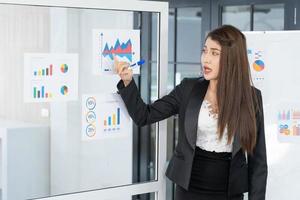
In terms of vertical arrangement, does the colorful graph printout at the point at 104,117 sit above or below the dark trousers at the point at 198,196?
above

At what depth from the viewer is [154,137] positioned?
2404 millimetres

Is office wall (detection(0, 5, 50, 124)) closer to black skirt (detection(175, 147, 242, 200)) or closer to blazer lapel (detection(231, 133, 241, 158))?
black skirt (detection(175, 147, 242, 200))

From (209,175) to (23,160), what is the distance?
80 cm

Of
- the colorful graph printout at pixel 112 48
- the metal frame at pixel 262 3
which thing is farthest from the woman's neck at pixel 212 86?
the metal frame at pixel 262 3

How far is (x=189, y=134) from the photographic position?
2.11 m

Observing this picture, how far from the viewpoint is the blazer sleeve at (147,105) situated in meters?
2.13

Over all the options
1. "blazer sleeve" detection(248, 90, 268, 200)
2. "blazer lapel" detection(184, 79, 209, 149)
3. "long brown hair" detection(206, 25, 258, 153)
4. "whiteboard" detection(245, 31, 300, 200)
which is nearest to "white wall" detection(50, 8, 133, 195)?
"blazer lapel" detection(184, 79, 209, 149)

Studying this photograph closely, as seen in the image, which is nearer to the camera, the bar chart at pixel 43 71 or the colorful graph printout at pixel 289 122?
the bar chart at pixel 43 71

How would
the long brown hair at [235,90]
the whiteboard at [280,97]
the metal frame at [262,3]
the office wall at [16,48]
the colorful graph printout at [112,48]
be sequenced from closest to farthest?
the office wall at [16,48], the long brown hair at [235,90], the colorful graph printout at [112,48], the whiteboard at [280,97], the metal frame at [262,3]

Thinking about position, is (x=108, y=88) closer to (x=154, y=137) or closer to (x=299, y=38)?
(x=154, y=137)

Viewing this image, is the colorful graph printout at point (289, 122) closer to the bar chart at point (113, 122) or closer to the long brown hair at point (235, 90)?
the long brown hair at point (235, 90)

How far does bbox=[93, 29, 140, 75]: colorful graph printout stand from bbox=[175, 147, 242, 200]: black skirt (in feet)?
1.73

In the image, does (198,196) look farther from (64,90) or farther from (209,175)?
(64,90)

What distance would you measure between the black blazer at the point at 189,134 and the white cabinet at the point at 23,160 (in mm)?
422
